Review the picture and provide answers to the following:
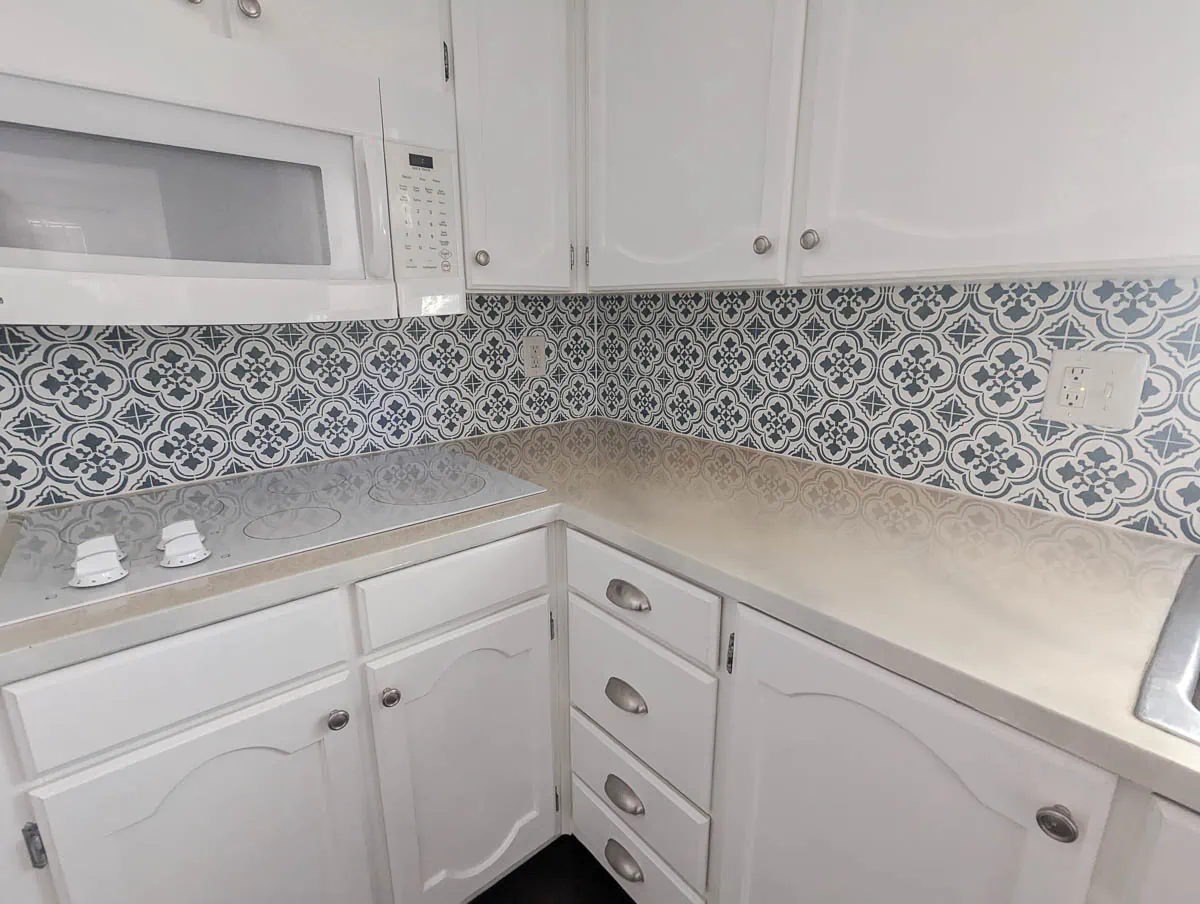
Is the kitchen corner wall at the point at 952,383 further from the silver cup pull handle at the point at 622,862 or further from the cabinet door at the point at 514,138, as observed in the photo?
the silver cup pull handle at the point at 622,862

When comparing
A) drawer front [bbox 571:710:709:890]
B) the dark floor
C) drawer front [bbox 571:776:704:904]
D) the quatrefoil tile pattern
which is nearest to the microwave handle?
the quatrefoil tile pattern

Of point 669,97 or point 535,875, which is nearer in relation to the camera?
point 669,97

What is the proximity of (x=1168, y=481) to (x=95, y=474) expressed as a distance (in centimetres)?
181

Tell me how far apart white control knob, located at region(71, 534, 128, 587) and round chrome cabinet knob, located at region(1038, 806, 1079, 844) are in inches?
43.4

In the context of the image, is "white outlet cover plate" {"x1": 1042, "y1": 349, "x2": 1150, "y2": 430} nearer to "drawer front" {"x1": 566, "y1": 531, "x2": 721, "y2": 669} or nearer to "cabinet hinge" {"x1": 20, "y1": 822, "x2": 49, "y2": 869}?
"drawer front" {"x1": 566, "y1": 531, "x2": 721, "y2": 669}

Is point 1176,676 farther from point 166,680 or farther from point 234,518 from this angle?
point 234,518

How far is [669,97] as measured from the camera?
110cm

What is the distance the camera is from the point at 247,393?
1.25 meters

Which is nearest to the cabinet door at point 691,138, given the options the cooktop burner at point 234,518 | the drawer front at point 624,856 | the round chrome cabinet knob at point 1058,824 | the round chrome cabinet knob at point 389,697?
the cooktop burner at point 234,518

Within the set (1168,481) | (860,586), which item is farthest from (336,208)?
(1168,481)

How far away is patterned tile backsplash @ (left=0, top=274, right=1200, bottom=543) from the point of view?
931mm

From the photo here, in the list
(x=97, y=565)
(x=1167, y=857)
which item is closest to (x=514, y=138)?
(x=97, y=565)

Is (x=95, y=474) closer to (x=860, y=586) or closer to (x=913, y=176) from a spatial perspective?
(x=860, y=586)

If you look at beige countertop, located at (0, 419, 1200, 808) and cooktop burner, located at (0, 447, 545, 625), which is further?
cooktop burner, located at (0, 447, 545, 625)
